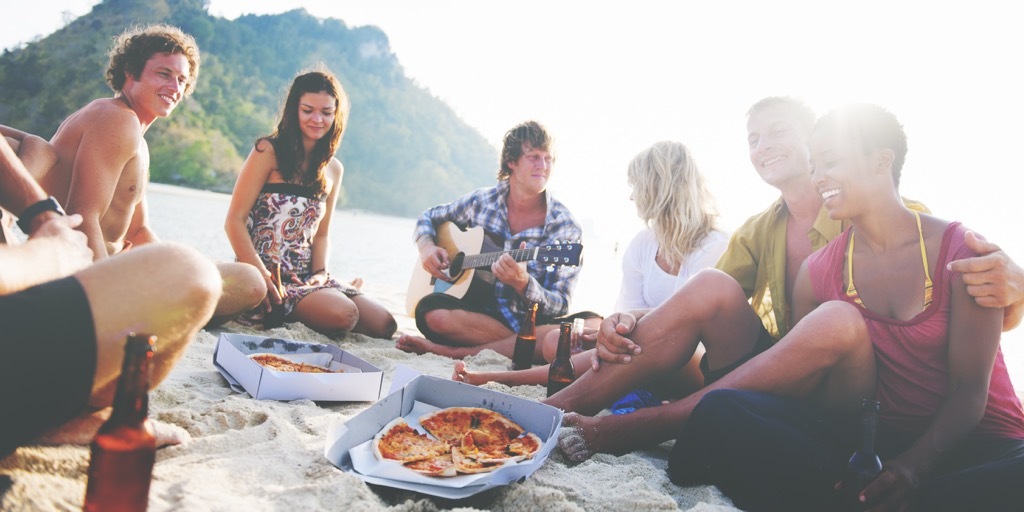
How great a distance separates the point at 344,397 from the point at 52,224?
1.55m

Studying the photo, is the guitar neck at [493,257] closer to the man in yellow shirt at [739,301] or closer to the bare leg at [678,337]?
the man in yellow shirt at [739,301]

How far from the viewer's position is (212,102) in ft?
175

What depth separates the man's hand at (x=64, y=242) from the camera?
58.2 inches

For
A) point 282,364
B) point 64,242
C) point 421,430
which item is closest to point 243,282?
point 282,364

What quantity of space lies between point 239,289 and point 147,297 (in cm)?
301

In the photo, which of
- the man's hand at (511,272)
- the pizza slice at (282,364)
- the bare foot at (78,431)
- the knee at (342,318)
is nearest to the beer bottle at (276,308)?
the knee at (342,318)

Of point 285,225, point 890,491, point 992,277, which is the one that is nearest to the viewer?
point 890,491

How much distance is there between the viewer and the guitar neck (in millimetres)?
4840

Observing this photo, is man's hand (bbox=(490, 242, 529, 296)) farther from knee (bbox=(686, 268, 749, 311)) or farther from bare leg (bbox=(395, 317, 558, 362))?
knee (bbox=(686, 268, 749, 311))

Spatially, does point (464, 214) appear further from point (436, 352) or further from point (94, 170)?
point (94, 170)

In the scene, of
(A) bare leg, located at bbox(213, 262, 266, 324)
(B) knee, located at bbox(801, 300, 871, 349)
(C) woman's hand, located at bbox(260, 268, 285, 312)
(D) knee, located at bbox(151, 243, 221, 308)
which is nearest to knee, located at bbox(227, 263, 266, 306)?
(A) bare leg, located at bbox(213, 262, 266, 324)

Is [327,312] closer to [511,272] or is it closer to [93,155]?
[511,272]

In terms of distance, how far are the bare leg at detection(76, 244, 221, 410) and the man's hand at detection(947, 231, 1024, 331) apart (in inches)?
89.4

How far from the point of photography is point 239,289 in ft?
13.8
